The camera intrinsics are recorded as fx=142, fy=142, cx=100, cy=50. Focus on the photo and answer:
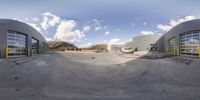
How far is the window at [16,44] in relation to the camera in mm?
16781

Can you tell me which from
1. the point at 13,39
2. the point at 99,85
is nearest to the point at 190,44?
the point at 99,85

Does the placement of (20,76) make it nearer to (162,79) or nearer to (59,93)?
(59,93)

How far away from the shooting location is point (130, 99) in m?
5.36

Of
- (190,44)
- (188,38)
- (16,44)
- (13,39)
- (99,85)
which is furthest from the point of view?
(188,38)

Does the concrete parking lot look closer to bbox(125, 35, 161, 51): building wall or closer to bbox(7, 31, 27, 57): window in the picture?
bbox(7, 31, 27, 57): window

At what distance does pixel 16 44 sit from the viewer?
1777 cm

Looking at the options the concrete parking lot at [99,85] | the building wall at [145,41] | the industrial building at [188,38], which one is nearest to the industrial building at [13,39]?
the concrete parking lot at [99,85]

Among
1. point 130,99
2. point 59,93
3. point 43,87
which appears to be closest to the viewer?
point 130,99

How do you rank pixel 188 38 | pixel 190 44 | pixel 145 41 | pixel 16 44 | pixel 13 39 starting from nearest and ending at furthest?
pixel 13 39, pixel 16 44, pixel 190 44, pixel 188 38, pixel 145 41

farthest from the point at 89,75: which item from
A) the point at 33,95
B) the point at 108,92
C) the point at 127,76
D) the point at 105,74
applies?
the point at 33,95

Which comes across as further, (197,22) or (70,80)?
(197,22)

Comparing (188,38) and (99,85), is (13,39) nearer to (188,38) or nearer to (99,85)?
(99,85)

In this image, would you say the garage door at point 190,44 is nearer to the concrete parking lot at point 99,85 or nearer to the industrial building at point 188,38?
the industrial building at point 188,38

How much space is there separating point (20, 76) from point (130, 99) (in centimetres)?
631
